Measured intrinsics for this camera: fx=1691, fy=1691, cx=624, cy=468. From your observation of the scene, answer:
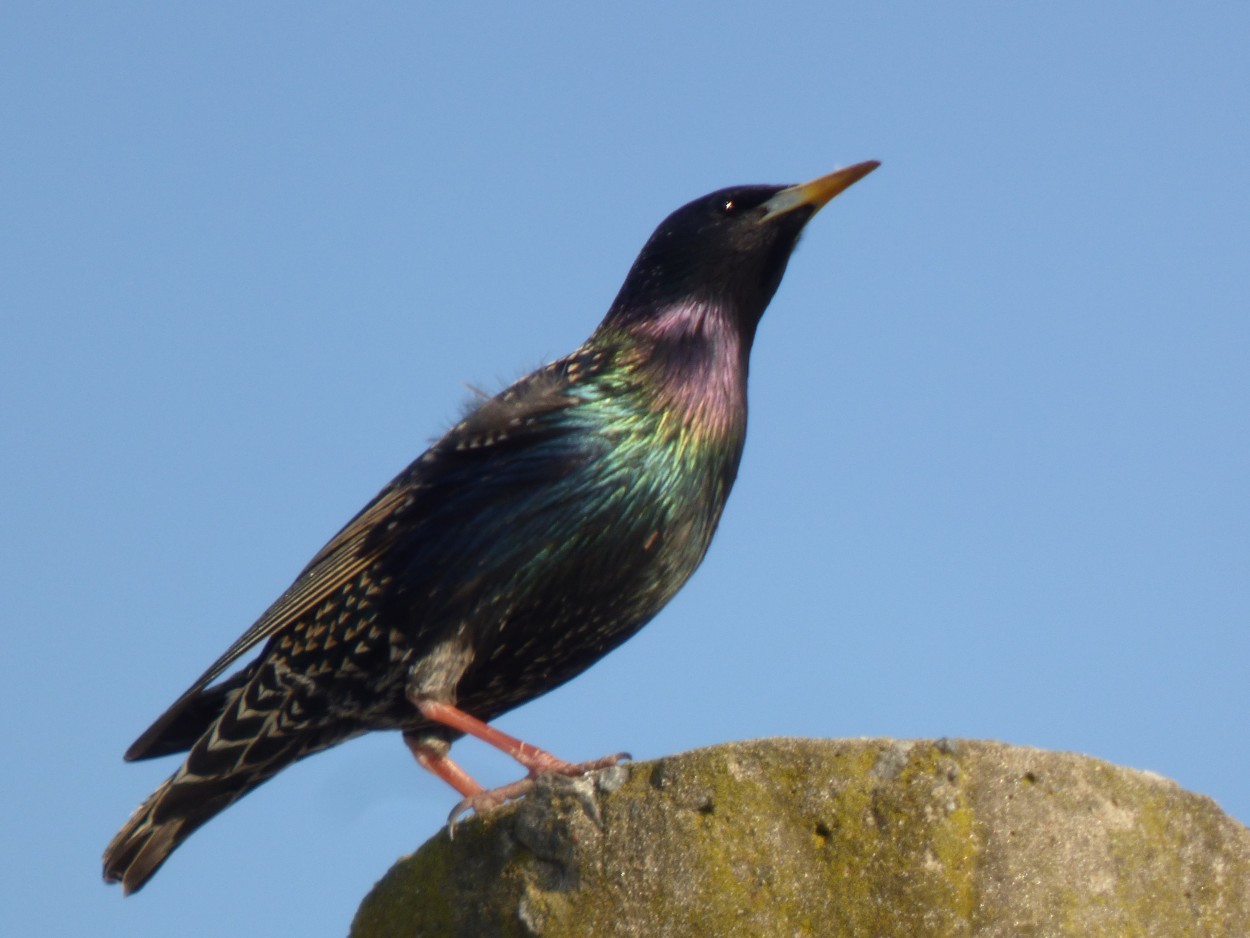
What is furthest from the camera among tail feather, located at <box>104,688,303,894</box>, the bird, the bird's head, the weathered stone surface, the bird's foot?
the bird's head

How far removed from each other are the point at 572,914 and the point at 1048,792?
85 centimetres

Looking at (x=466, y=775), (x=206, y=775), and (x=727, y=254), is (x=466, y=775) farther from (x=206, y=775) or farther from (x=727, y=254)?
(x=727, y=254)

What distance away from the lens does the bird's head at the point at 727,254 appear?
561cm

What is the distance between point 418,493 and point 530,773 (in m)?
1.29

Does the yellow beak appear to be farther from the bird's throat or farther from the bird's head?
the bird's throat

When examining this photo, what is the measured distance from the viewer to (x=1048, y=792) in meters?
2.89

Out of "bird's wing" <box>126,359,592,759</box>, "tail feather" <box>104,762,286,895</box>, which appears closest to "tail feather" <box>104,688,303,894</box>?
"tail feather" <box>104,762,286,895</box>

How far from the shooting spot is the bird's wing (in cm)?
523

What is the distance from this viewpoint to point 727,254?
5691 mm

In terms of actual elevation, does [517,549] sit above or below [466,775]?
above

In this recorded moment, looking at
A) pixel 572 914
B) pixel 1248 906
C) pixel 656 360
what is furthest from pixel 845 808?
pixel 656 360

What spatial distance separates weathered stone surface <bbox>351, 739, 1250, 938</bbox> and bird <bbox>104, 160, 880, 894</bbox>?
153cm

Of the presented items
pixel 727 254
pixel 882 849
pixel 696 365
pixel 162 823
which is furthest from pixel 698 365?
pixel 882 849

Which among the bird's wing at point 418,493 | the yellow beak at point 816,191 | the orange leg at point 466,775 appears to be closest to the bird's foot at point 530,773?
the orange leg at point 466,775
